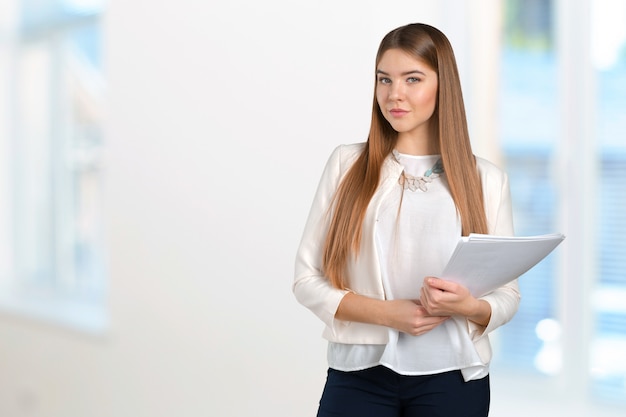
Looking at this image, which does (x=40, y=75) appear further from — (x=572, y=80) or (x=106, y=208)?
(x=572, y=80)

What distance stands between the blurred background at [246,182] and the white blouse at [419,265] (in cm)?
110

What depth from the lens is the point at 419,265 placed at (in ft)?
5.38

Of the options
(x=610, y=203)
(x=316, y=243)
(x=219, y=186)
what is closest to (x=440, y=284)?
(x=316, y=243)

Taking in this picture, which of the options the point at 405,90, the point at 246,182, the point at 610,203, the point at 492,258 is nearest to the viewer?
the point at 492,258

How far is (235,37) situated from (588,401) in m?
1.70

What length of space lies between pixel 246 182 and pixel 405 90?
160cm

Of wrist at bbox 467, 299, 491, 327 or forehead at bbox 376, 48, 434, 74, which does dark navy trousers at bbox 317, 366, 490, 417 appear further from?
forehead at bbox 376, 48, 434, 74

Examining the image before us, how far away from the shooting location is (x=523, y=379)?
2744 mm

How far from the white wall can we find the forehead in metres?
1.10

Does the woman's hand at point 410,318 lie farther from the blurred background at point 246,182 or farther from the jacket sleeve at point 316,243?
the blurred background at point 246,182

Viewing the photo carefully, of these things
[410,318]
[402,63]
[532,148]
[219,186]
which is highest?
[402,63]

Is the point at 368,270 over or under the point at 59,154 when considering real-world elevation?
under

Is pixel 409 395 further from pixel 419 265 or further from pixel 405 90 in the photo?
pixel 405 90

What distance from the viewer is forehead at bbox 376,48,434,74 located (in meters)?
1.62
